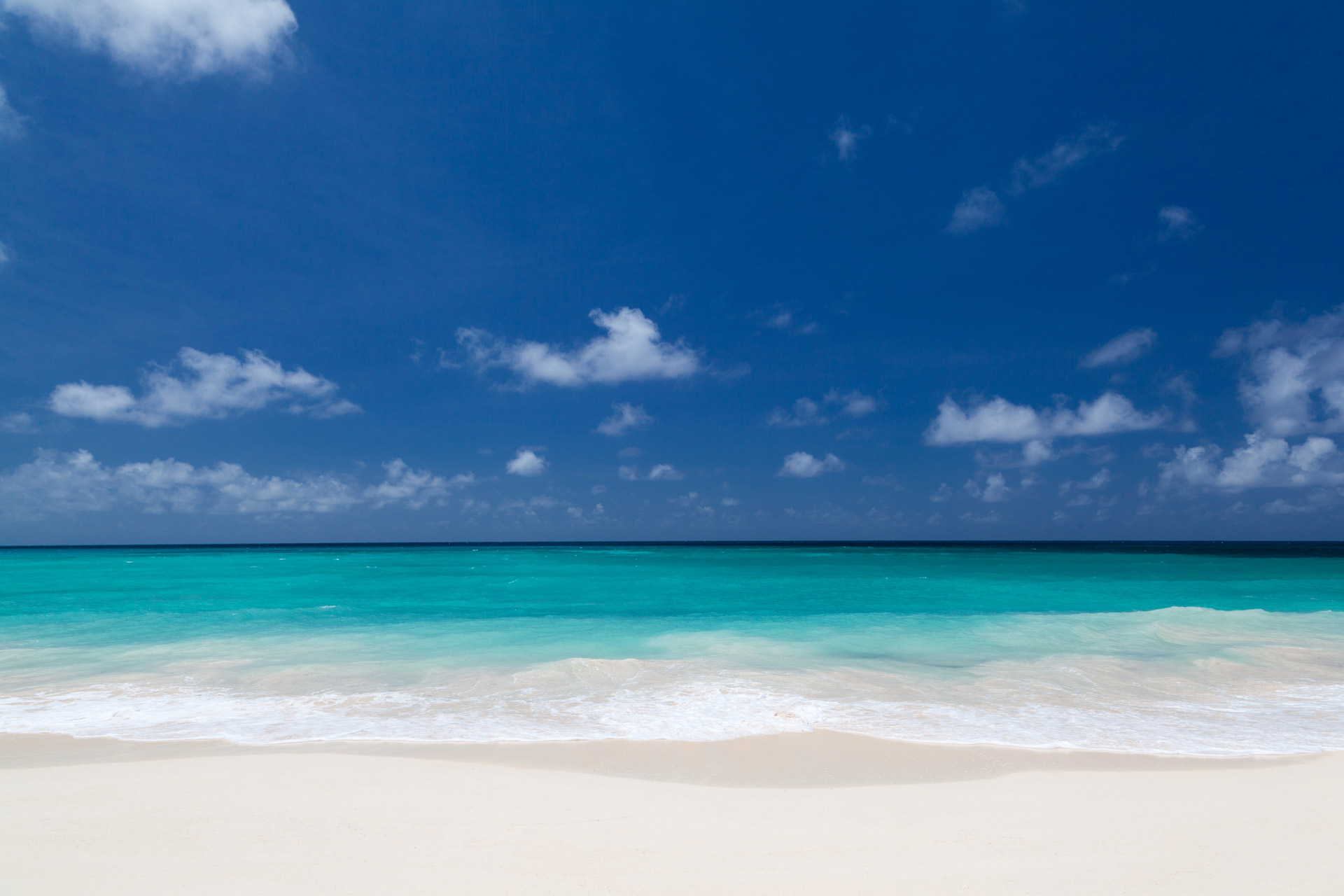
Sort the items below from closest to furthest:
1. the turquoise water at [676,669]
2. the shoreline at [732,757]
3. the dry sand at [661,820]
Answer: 1. the dry sand at [661,820]
2. the shoreline at [732,757]
3. the turquoise water at [676,669]

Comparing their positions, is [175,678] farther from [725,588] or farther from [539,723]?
[725,588]

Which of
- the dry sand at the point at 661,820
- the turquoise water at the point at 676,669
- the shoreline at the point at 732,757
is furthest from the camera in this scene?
the turquoise water at the point at 676,669

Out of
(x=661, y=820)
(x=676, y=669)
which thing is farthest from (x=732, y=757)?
(x=676, y=669)

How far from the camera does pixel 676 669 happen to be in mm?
10164

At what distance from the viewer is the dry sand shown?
12.6 feet

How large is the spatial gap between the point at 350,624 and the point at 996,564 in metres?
47.7

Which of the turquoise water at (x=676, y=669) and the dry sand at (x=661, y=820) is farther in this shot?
the turquoise water at (x=676, y=669)

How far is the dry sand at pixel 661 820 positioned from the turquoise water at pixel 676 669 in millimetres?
744

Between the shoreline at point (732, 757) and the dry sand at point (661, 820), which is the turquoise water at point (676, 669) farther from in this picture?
the dry sand at point (661, 820)

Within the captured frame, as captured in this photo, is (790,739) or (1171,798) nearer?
(1171,798)

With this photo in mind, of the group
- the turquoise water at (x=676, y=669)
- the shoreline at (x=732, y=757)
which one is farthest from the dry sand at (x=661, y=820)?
the turquoise water at (x=676, y=669)

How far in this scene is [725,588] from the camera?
90.8ft

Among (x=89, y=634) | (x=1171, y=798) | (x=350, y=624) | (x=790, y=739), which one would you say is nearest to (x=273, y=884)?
(x=790, y=739)

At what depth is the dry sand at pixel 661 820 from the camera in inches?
151
